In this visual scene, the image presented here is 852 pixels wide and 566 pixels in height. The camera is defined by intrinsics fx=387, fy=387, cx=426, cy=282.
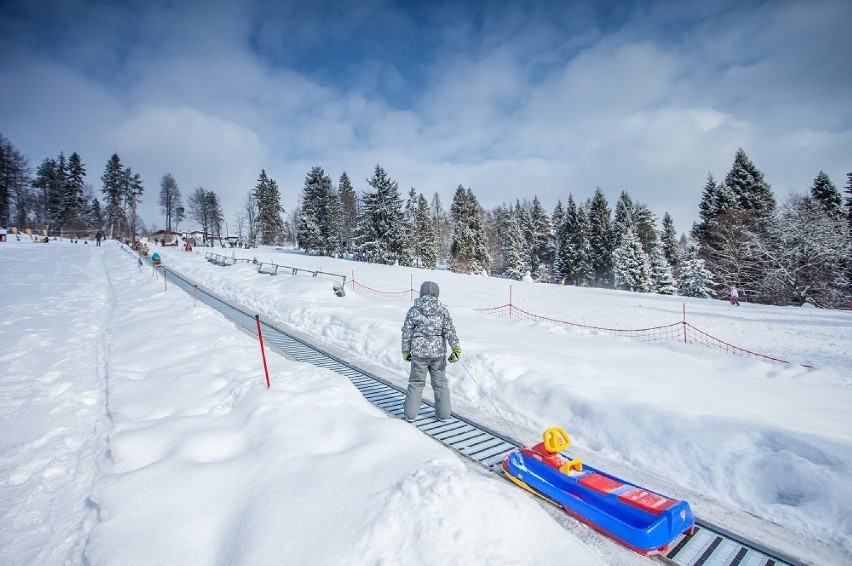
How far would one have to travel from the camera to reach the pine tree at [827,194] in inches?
1253

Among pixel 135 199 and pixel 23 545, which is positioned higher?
pixel 135 199

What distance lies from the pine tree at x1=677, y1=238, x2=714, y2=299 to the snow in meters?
26.4

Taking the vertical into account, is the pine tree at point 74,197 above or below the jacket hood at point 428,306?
above

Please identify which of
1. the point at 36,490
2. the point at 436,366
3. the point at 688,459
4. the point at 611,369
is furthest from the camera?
the point at 611,369

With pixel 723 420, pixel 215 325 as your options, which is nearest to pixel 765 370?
pixel 723 420

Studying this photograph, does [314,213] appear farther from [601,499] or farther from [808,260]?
[601,499]

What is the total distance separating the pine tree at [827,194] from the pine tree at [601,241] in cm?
1884

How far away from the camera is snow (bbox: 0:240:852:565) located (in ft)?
9.97

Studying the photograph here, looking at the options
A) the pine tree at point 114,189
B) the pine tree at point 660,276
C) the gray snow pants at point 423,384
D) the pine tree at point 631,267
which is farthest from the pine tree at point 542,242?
the pine tree at point 114,189

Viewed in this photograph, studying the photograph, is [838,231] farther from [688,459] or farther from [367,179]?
[367,179]

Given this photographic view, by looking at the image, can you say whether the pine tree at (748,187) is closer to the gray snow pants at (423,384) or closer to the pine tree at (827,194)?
the pine tree at (827,194)

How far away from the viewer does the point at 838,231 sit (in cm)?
2419

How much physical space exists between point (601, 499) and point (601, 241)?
51928 mm

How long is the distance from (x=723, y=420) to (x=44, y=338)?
561 inches
